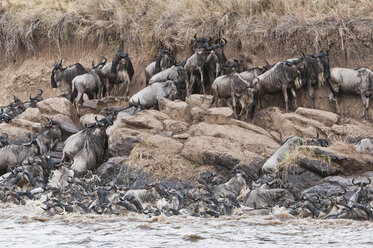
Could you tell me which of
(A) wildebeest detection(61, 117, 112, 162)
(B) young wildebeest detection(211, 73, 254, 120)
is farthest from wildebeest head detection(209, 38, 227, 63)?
(A) wildebeest detection(61, 117, 112, 162)

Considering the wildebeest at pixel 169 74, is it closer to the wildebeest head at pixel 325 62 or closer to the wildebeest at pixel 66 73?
the wildebeest at pixel 66 73

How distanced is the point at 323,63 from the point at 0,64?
465 inches

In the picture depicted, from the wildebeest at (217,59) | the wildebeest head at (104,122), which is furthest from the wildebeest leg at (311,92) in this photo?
the wildebeest head at (104,122)

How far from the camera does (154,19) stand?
2039 cm

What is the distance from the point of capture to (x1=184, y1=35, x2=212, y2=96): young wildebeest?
17.4m

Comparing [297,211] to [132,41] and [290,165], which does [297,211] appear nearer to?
[290,165]

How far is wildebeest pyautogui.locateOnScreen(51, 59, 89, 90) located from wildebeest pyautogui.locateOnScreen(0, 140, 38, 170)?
4619 millimetres

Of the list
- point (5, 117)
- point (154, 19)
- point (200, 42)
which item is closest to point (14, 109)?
point (5, 117)

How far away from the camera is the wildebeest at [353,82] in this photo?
52.1 ft

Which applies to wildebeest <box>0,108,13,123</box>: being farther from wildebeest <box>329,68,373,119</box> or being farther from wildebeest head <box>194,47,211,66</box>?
wildebeest <box>329,68,373,119</box>

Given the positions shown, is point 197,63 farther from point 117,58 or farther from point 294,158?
point 294,158

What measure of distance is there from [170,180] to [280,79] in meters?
4.04

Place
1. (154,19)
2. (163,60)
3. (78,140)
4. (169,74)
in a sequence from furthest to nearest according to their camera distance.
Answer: (154,19)
(163,60)
(169,74)
(78,140)

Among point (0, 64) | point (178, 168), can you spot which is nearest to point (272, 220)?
point (178, 168)
